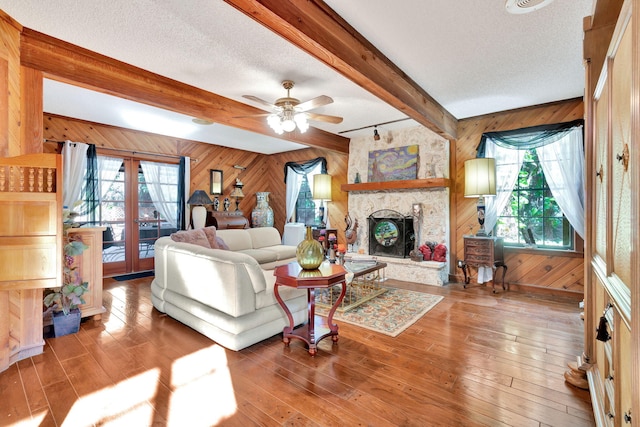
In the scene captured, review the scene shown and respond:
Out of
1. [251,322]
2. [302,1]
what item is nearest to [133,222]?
[251,322]

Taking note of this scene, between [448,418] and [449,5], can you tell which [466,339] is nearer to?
[448,418]

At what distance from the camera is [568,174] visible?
3.92 m

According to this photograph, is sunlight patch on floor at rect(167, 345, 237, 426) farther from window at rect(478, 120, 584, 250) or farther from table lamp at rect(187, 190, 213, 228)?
window at rect(478, 120, 584, 250)

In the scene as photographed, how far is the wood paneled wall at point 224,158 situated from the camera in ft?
15.8

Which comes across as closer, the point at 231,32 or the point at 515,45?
the point at 231,32

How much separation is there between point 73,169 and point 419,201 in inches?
220

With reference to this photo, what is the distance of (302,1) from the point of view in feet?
6.26

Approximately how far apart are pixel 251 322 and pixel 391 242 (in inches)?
132

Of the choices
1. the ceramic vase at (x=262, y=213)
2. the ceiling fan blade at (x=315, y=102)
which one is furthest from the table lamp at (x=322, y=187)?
the ceiling fan blade at (x=315, y=102)

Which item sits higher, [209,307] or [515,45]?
[515,45]

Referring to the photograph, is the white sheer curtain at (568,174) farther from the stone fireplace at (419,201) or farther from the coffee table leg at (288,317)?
the coffee table leg at (288,317)

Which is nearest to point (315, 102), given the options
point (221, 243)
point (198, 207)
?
point (221, 243)

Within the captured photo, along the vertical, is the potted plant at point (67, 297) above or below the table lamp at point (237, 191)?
below

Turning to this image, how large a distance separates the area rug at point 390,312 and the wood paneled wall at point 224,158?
267 centimetres
